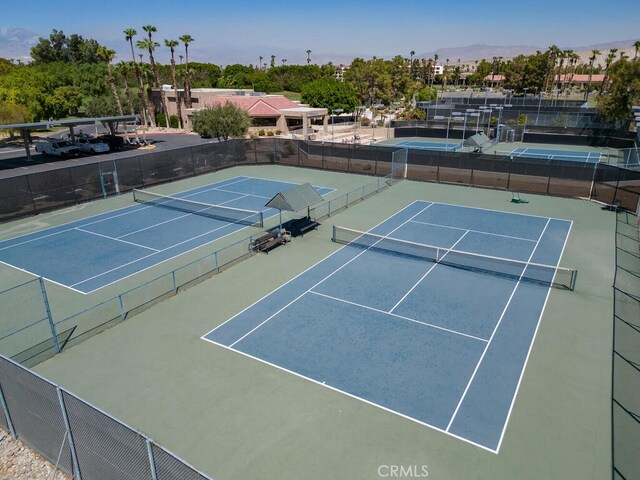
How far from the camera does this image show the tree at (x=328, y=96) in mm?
78125

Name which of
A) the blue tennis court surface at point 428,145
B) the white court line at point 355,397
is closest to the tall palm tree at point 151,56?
the blue tennis court surface at point 428,145

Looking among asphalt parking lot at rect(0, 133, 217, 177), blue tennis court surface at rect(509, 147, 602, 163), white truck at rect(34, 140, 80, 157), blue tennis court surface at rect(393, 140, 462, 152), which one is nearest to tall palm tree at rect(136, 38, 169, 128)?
asphalt parking lot at rect(0, 133, 217, 177)

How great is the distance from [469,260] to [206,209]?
16701 millimetres

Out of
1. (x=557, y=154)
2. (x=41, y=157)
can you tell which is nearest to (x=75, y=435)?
(x=41, y=157)

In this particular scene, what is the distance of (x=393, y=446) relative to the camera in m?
10.6

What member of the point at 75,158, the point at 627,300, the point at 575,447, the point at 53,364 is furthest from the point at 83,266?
the point at 75,158

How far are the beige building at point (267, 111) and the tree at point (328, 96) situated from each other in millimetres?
3391

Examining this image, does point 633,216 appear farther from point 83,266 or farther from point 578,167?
point 83,266

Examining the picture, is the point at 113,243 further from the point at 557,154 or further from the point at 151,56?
the point at 151,56

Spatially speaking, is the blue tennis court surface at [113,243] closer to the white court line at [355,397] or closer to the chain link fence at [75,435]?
the white court line at [355,397]

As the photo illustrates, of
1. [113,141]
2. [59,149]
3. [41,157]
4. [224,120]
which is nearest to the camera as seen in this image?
[224,120]

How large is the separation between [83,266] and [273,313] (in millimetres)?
10125

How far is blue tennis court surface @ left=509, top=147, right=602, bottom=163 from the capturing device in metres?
46.7

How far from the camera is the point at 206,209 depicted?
2923cm
